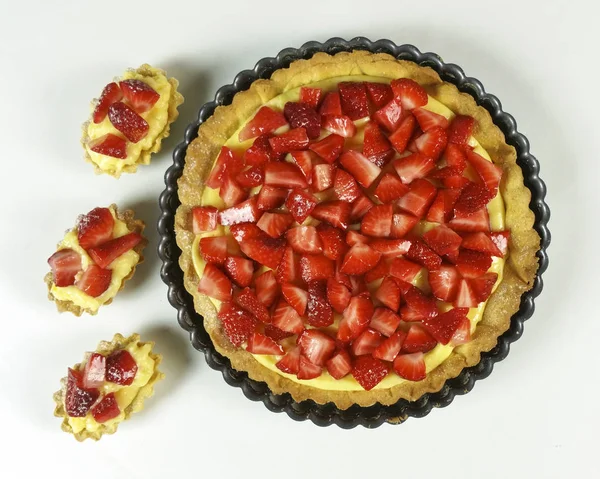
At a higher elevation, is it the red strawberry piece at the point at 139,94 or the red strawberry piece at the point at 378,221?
the red strawberry piece at the point at 378,221

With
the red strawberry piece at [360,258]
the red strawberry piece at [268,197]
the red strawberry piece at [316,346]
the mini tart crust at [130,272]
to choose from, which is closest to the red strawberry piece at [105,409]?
the mini tart crust at [130,272]

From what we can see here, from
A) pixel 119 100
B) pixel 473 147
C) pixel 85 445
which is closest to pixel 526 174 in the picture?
pixel 473 147

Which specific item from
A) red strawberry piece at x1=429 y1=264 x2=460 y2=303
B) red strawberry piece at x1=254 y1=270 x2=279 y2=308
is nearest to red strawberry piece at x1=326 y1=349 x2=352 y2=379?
red strawberry piece at x1=254 y1=270 x2=279 y2=308

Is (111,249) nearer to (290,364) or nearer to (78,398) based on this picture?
(78,398)

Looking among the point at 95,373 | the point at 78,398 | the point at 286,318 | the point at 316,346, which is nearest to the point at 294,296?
the point at 286,318

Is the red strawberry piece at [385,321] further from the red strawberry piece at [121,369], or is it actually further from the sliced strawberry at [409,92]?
the red strawberry piece at [121,369]
